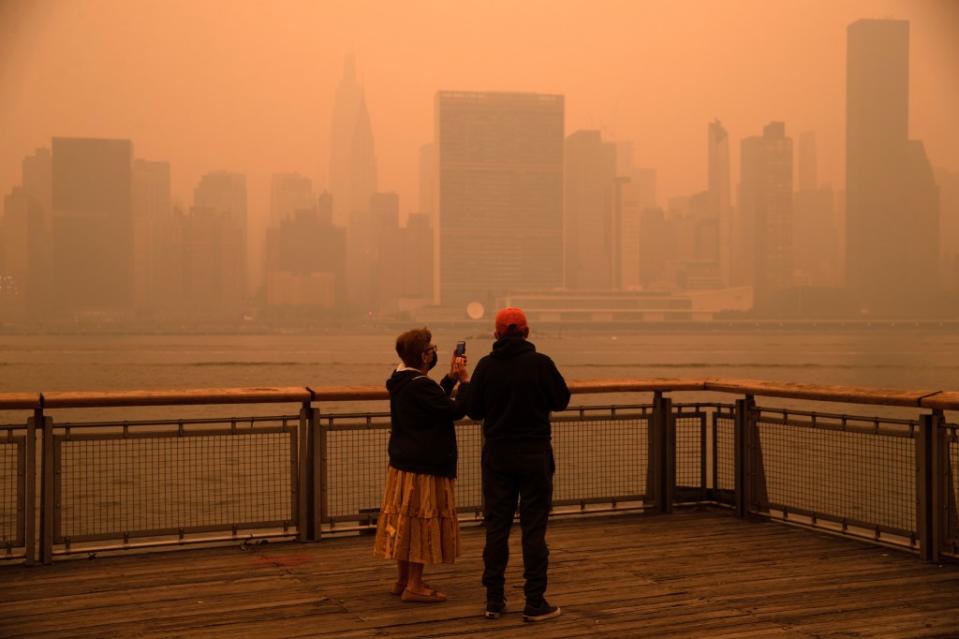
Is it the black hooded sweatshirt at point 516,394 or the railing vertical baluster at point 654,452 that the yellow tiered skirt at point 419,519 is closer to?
the black hooded sweatshirt at point 516,394

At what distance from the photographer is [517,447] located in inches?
200

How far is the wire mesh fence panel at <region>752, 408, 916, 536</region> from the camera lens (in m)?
6.63

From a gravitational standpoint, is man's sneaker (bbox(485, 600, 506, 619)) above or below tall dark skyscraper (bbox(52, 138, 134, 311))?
below

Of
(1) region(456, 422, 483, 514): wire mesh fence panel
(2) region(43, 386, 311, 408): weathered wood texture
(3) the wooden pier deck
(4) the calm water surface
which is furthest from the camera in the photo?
(4) the calm water surface

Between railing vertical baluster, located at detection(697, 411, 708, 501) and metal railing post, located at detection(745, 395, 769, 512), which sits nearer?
metal railing post, located at detection(745, 395, 769, 512)

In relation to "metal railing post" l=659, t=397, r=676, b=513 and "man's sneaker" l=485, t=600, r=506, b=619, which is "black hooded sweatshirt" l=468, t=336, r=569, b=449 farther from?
"metal railing post" l=659, t=397, r=676, b=513

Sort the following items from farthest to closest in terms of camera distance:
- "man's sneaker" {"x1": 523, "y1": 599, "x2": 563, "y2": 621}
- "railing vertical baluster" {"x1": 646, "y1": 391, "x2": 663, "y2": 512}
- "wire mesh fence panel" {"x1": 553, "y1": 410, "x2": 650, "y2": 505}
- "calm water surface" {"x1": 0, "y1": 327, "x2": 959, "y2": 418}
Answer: "calm water surface" {"x1": 0, "y1": 327, "x2": 959, "y2": 418}, "railing vertical baluster" {"x1": 646, "y1": 391, "x2": 663, "y2": 512}, "wire mesh fence panel" {"x1": 553, "y1": 410, "x2": 650, "y2": 505}, "man's sneaker" {"x1": 523, "y1": 599, "x2": 563, "y2": 621}

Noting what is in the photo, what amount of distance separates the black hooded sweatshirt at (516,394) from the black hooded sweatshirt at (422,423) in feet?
0.50

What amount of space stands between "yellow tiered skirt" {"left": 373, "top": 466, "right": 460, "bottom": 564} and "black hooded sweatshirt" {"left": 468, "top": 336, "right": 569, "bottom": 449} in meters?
0.43

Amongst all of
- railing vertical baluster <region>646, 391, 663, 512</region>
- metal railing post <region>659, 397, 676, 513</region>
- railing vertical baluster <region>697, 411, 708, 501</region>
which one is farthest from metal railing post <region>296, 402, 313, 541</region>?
railing vertical baluster <region>697, 411, 708, 501</region>

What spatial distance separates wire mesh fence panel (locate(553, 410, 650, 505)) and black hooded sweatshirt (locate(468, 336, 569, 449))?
2.41 metres

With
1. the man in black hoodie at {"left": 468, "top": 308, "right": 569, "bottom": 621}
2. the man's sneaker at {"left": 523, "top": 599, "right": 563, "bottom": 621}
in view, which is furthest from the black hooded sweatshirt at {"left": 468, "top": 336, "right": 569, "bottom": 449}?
the man's sneaker at {"left": 523, "top": 599, "right": 563, "bottom": 621}

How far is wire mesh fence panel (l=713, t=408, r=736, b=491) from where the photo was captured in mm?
7895

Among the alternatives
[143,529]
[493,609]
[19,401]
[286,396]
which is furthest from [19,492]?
[493,609]
